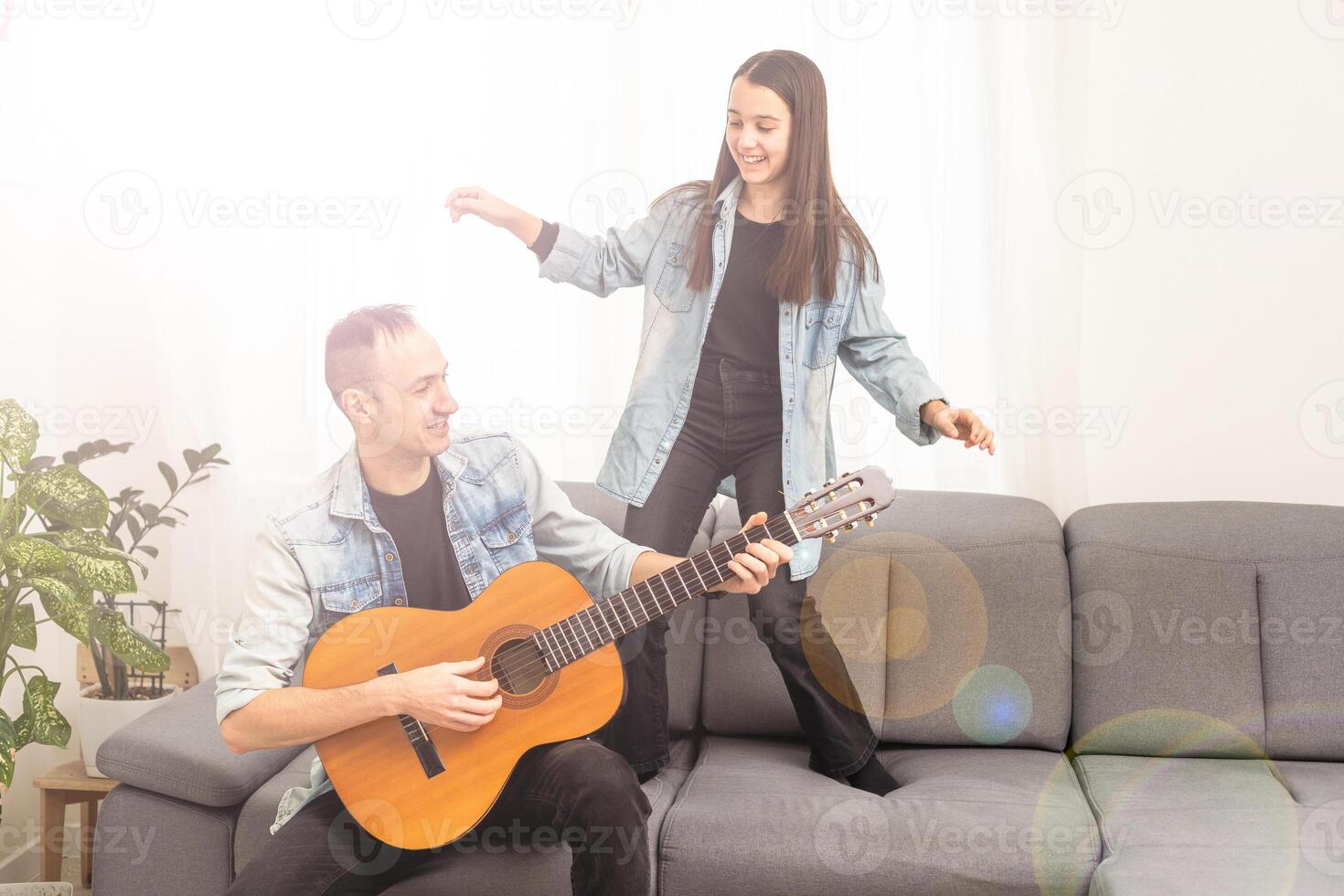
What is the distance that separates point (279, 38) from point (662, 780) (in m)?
1.82

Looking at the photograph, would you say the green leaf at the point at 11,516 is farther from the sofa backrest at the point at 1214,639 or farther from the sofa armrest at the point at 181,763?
the sofa backrest at the point at 1214,639

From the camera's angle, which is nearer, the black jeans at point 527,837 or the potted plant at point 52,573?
the black jeans at point 527,837

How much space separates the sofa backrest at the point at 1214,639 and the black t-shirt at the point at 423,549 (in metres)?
1.22

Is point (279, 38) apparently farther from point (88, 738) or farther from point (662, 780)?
point (662, 780)

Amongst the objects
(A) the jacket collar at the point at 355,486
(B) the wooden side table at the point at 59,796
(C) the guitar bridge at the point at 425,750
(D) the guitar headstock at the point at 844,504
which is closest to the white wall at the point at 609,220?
(B) the wooden side table at the point at 59,796

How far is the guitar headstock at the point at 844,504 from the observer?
1808mm

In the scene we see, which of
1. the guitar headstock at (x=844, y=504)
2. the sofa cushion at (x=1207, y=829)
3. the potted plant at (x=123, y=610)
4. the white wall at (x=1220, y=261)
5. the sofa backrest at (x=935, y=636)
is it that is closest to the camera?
the sofa cushion at (x=1207, y=829)

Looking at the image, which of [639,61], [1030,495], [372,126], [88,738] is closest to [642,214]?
[639,61]

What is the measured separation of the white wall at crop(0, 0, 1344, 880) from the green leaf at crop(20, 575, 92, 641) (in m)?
0.57

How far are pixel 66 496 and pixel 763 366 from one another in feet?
4.31

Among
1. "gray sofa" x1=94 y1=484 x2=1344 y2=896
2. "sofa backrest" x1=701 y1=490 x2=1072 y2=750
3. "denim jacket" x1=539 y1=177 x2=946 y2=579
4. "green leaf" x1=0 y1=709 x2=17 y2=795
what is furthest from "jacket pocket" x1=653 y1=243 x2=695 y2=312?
"green leaf" x1=0 y1=709 x2=17 y2=795

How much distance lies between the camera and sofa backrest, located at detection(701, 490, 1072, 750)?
223 centimetres

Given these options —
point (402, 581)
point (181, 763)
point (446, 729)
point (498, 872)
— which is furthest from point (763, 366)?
point (181, 763)

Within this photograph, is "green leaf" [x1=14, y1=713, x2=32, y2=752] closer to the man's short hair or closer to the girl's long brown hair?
the man's short hair
